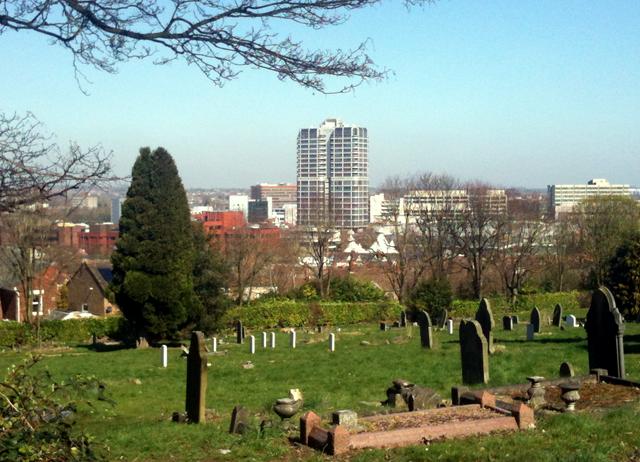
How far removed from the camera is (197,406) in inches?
471

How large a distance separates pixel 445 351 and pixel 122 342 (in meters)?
17.4

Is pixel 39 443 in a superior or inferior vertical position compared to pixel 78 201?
inferior

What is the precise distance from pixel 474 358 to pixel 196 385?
589cm

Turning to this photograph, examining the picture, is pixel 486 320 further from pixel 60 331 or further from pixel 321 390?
pixel 60 331

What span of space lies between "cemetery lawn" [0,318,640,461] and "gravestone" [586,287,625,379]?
35.2 inches

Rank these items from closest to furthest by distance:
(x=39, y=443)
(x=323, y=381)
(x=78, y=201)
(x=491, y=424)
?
(x=39, y=443) → (x=78, y=201) → (x=491, y=424) → (x=323, y=381)

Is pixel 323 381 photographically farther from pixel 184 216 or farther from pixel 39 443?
pixel 184 216

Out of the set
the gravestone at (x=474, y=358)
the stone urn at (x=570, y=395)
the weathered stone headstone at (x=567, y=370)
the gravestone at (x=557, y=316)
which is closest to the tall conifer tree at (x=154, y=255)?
the gravestone at (x=557, y=316)

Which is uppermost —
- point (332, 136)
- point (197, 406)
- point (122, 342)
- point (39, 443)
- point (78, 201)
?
point (332, 136)

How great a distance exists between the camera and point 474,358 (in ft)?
51.8

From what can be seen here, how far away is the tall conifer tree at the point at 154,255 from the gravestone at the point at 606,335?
64.3ft

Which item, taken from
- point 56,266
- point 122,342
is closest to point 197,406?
point 122,342

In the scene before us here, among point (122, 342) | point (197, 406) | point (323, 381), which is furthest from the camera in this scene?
point (122, 342)

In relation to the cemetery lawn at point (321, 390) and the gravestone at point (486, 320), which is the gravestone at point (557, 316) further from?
the gravestone at point (486, 320)
